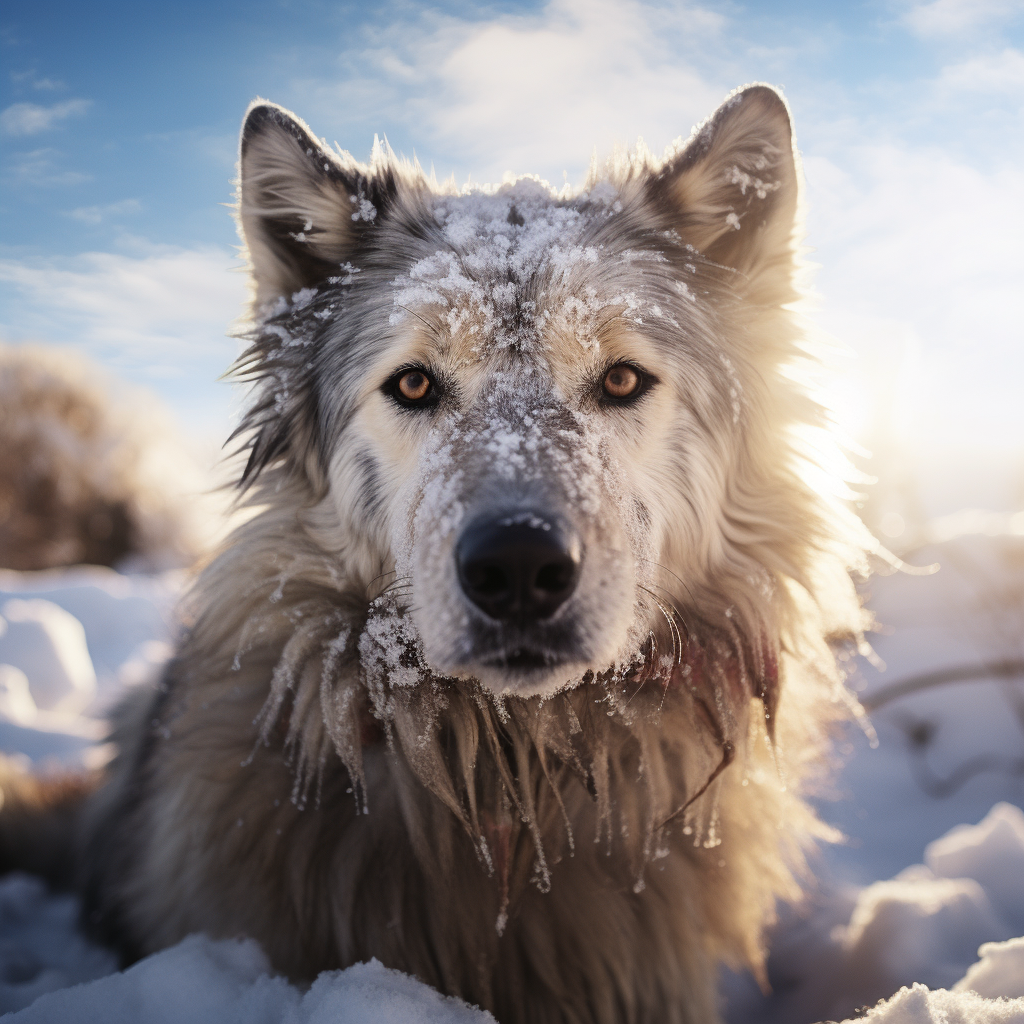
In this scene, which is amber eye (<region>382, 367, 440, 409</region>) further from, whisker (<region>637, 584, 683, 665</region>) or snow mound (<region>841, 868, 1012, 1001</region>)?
snow mound (<region>841, 868, 1012, 1001</region>)

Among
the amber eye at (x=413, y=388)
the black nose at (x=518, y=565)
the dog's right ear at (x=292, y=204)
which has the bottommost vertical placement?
the black nose at (x=518, y=565)

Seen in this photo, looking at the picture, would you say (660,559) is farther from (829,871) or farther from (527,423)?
(829,871)

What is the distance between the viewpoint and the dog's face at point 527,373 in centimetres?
155

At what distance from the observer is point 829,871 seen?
9.63 feet

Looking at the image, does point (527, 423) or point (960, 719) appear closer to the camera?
point (527, 423)

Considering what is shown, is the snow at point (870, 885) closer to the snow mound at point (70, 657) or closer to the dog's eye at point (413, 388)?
the snow mound at point (70, 657)

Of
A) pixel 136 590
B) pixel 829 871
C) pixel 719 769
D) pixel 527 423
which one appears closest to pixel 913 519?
pixel 829 871

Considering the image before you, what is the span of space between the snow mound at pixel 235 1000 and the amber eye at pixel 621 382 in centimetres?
165

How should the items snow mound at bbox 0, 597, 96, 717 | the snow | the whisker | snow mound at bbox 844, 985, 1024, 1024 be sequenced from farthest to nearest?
snow mound at bbox 0, 597, 96, 717
the whisker
the snow
snow mound at bbox 844, 985, 1024, 1024

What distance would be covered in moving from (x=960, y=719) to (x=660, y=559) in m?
2.62

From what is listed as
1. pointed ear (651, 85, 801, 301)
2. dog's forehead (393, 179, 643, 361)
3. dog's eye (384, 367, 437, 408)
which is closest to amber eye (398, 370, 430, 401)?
dog's eye (384, 367, 437, 408)

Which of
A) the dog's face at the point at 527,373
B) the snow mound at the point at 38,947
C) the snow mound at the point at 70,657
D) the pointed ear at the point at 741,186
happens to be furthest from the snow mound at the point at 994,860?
the snow mound at the point at 70,657

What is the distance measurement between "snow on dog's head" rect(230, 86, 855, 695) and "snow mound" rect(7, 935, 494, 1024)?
2.37 feet

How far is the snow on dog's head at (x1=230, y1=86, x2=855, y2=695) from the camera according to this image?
1.60 metres
